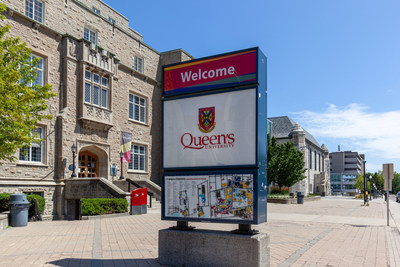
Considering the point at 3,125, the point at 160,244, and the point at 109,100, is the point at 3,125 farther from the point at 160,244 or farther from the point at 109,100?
the point at 109,100

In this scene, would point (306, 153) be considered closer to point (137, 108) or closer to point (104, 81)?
point (137, 108)

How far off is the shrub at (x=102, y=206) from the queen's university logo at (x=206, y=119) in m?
10.0

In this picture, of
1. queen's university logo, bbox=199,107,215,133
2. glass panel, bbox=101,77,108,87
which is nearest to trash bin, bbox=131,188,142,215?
glass panel, bbox=101,77,108,87

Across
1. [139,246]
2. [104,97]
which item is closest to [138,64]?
[104,97]

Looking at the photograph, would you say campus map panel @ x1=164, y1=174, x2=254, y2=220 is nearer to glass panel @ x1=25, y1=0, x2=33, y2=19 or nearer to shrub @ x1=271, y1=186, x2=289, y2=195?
glass panel @ x1=25, y1=0, x2=33, y2=19

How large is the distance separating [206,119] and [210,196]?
146 centimetres

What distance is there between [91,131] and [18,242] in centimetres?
1445

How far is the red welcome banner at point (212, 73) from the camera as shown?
21.2 ft

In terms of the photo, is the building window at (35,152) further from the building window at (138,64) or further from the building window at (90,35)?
the building window at (138,64)

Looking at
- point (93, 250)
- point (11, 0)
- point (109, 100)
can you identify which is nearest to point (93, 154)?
point (109, 100)

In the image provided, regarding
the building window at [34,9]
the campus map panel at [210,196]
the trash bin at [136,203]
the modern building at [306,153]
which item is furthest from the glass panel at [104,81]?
the modern building at [306,153]

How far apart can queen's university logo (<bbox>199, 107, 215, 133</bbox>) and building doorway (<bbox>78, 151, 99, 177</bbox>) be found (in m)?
18.0

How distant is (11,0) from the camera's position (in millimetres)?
19344

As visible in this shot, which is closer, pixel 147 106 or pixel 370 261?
pixel 370 261
